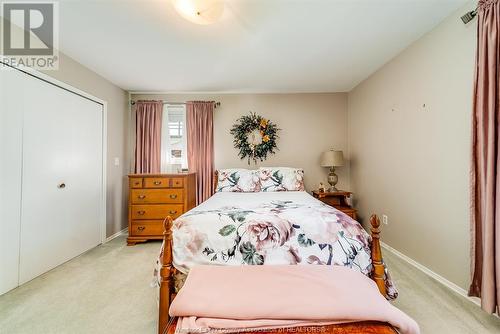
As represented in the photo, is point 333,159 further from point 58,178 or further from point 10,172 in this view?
point 10,172

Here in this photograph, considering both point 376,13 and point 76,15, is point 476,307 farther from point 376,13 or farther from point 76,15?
point 76,15

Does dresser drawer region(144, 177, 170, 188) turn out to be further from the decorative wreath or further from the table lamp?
the table lamp

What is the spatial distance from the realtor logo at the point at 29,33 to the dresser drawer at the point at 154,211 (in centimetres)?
189

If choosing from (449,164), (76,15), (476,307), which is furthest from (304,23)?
(476,307)

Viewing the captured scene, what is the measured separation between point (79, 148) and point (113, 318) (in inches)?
81.7

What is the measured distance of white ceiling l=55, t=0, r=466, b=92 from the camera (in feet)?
5.76

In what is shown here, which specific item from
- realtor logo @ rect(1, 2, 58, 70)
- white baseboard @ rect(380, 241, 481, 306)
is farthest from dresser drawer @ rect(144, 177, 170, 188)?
white baseboard @ rect(380, 241, 481, 306)

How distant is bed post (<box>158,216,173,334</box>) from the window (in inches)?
96.3

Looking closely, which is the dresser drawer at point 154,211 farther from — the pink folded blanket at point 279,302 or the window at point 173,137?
the pink folded blanket at point 279,302

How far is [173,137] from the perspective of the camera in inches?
146

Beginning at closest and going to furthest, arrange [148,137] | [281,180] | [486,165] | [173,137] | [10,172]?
[486,165]
[10,172]
[281,180]
[148,137]
[173,137]

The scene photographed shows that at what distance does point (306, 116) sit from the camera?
12.3 feet

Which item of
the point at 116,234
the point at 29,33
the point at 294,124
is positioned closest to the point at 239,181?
the point at 294,124

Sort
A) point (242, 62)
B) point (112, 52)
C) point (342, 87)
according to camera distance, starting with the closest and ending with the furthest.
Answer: point (112, 52) < point (242, 62) < point (342, 87)
